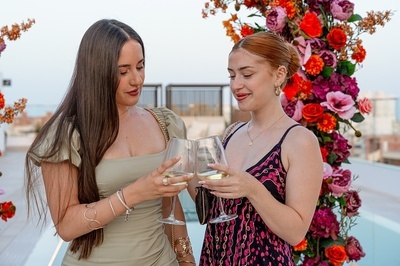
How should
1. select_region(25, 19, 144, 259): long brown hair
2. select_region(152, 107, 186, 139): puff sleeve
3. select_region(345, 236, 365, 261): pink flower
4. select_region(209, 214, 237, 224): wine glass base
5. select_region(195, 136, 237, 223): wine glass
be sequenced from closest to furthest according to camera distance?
select_region(195, 136, 237, 223): wine glass < select_region(209, 214, 237, 224): wine glass base < select_region(25, 19, 144, 259): long brown hair < select_region(152, 107, 186, 139): puff sleeve < select_region(345, 236, 365, 261): pink flower

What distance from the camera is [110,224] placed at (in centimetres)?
157

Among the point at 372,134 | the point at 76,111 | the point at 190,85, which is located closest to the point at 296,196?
the point at 76,111

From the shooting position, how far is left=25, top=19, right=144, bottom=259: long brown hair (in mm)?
1494

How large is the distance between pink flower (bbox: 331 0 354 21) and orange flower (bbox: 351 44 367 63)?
139 millimetres

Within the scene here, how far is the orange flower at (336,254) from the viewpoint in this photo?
220 cm

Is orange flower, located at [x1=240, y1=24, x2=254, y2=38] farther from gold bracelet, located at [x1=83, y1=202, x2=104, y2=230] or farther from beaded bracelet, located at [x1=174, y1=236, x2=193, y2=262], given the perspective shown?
gold bracelet, located at [x1=83, y1=202, x2=104, y2=230]

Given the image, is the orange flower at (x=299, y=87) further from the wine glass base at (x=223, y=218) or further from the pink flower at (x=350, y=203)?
the wine glass base at (x=223, y=218)

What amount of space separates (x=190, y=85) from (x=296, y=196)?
9.85 metres

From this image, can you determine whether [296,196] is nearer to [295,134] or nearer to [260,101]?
[295,134]

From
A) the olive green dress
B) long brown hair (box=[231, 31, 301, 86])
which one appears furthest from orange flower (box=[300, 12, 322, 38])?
the olive green dress

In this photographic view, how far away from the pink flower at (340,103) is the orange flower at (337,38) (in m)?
0.18

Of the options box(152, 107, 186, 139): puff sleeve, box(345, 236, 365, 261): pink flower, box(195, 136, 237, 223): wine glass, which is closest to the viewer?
box(195, 136, 237, 223): wine glass

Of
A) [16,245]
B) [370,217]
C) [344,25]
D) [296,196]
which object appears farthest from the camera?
[370,217]

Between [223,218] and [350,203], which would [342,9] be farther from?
[223,218]
